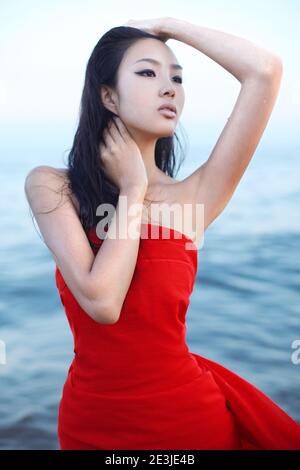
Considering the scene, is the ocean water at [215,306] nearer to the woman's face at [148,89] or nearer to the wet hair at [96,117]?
the wet hair at [96,117]

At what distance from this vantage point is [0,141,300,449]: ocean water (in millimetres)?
3955

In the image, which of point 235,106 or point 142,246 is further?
point 235,106

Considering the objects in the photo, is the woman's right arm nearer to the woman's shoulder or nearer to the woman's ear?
the woman's shoulder

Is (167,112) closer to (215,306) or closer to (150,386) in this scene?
(150,386)

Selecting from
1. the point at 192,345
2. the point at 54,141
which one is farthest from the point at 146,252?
the point at 54,141

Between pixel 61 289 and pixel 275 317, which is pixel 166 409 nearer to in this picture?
pixel 61 289

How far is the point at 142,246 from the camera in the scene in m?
1.73

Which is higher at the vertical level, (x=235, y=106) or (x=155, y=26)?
(x=155, y=26)

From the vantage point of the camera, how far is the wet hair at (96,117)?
1815 millimetres

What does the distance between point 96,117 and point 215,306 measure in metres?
3.57

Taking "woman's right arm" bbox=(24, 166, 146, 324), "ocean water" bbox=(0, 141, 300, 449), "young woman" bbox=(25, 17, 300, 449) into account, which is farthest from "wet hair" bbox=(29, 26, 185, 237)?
"ocean water" bbox=(0, 141, 300, 449)

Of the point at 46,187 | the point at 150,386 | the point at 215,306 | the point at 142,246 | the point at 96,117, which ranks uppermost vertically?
the point at 96,117

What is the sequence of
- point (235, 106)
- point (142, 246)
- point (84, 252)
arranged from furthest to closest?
point (235, 106)
point (142, 246)
point (84, 252)

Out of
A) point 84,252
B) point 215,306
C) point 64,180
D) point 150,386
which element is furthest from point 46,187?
point 215,306
